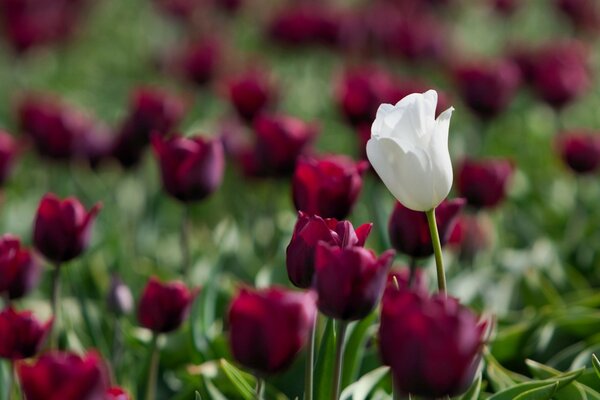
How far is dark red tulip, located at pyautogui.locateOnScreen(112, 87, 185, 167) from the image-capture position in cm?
228

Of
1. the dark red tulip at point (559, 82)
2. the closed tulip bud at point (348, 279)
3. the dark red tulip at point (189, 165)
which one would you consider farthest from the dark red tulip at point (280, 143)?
the dark red tulip at point (559, 82)

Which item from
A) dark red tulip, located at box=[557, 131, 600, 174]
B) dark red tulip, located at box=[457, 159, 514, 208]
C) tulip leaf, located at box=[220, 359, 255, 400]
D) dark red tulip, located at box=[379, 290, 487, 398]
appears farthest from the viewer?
dark red tulip, located at box=[557, 131, 600, 174]

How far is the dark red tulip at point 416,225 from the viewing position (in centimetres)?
129

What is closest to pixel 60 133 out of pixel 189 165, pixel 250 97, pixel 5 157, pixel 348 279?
pixel 5 157

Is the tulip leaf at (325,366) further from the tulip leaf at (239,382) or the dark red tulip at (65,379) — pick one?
the dark red tulip at (65,379)

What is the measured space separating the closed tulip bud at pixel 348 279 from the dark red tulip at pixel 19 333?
0.39 m

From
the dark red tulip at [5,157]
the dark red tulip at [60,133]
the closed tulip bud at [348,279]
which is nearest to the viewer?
the closed tulip bud at [348,279]

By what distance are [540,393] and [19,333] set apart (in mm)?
622

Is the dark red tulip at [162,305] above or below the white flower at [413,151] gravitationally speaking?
below

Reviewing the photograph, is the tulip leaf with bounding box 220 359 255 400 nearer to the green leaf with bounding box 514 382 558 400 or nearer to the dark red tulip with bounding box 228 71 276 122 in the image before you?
the green leaf with bounding box 514 382 558 400

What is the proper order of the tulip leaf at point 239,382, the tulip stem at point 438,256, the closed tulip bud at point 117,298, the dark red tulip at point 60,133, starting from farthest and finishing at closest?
1. the dark red tulip at point 60,133
2. the closed tulip bud at point 117,298
3. the tulip leaf at point 239,382
4. the tulip stem at point 438,256

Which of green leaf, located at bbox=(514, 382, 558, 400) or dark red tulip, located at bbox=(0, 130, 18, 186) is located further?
dark red tulip, located at bbox=(0, 130, 18, 186)

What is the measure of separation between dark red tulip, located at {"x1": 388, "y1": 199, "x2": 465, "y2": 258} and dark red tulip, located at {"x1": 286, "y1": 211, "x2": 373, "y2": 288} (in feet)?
0.76

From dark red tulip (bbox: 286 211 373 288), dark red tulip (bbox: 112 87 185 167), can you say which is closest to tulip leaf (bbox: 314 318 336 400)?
dark red tulip (bbox: 286 211 373 288)
